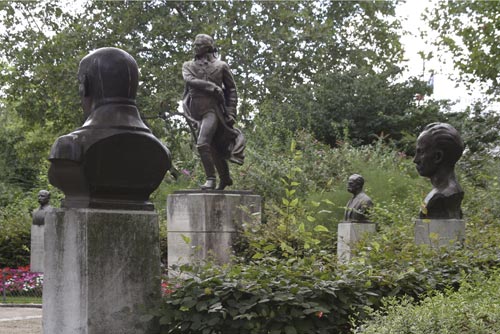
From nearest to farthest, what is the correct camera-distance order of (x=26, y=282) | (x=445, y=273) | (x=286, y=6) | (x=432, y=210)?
1. (x=445, y=273)
2. (x=432, y=210)
3. (x=26, y=282)
4. (x=286, y=6)

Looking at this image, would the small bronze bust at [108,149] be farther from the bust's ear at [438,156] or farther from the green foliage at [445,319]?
the bust's ear at [438,156]

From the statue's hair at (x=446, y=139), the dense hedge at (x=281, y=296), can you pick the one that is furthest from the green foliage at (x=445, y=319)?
the statue's hair at (x=446, y=139)

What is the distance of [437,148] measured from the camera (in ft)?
31.4

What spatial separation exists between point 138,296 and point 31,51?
79.2ft

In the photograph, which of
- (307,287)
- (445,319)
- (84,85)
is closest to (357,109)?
(307,287)

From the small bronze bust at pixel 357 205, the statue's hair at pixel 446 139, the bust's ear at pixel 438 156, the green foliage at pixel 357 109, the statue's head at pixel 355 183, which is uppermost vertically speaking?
the green foliage at pixel 357 109

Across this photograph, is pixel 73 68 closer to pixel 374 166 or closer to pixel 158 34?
pixel 158 34

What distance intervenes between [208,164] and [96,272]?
304 inches

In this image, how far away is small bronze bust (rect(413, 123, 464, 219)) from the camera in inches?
374

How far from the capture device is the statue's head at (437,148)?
9539 millimetres

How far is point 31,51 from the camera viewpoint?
28234mm

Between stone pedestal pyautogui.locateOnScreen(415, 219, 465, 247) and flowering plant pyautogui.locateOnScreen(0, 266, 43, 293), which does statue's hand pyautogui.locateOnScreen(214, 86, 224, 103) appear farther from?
flowering plant pyautogui.locateOnScreen(0, 266, 43, 293)

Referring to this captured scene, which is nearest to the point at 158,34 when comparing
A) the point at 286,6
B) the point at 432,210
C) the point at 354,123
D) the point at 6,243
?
the point at 286,6

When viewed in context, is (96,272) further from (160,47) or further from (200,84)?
(160,47)
